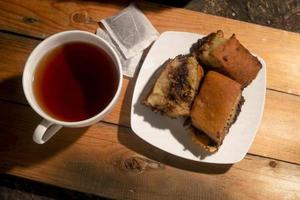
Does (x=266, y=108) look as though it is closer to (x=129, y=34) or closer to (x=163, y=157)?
(x=163, y=157)

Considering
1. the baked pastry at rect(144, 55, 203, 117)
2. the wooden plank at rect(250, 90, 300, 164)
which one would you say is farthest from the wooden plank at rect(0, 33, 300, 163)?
the baked pastry at rect(144, 55, 203, 117)

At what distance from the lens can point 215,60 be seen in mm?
1018

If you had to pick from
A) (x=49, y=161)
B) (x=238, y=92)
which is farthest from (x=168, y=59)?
(x=49, y=161)

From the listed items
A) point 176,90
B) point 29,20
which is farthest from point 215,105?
point 29,20

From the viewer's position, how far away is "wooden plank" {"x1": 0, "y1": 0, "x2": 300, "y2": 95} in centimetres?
114

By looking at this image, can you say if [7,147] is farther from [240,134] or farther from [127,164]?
[240,134]

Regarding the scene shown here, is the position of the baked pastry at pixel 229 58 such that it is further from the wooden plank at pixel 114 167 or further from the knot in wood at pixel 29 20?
the knot in wood at pixel 29 20

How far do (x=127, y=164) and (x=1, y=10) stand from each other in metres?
0.55

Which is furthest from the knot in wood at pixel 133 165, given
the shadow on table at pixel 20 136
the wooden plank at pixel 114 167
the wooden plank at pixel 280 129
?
the wooden plank at pixel 280 129

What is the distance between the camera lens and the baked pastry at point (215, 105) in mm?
980

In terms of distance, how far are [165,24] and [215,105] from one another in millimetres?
299

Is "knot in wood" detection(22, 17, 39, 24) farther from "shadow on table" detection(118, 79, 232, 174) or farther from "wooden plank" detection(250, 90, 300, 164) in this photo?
"wooden plank" detection(250, 90, 300, 164)

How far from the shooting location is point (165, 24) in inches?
45.1

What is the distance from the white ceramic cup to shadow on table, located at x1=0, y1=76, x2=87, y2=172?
5.7 inches
